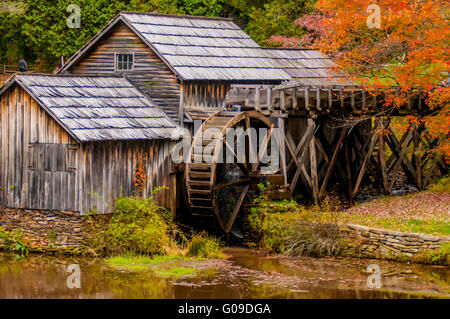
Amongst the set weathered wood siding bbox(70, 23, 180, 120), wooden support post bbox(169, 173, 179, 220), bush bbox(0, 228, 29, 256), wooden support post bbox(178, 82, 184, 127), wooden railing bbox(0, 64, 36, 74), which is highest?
wooden railing bbox(0, 64, 36, 74)

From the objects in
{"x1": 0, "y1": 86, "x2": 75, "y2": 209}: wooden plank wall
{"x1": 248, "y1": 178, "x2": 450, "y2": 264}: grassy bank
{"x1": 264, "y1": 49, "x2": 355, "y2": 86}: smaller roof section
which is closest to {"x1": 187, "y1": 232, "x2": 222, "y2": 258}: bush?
{"x1": 248, "y1": 178, "x2": 450, "y2": 264}: grassy bank

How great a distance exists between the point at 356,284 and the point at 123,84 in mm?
9650

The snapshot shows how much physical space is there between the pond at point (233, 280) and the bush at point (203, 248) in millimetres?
612

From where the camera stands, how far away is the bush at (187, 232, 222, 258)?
19656 mm

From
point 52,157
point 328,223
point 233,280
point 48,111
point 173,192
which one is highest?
point 48,111

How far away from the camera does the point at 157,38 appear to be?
22.7 meters

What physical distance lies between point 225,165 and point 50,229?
244 inches

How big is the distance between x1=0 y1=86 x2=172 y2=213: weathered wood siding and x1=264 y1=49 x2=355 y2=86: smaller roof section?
7.53 meters

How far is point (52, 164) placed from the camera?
19484mm

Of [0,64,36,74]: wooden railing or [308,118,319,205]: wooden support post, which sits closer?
[308,118,319,205]: wooden support post

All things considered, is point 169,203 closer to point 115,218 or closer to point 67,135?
point 115,218

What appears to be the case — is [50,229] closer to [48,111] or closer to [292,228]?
[48,111]

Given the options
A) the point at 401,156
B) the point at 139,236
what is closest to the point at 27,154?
the point at 139,236

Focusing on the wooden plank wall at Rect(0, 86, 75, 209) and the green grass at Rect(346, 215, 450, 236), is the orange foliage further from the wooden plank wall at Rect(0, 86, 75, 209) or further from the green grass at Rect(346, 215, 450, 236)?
the wooden plank wall at Rect(0, 86, 75, 209)
